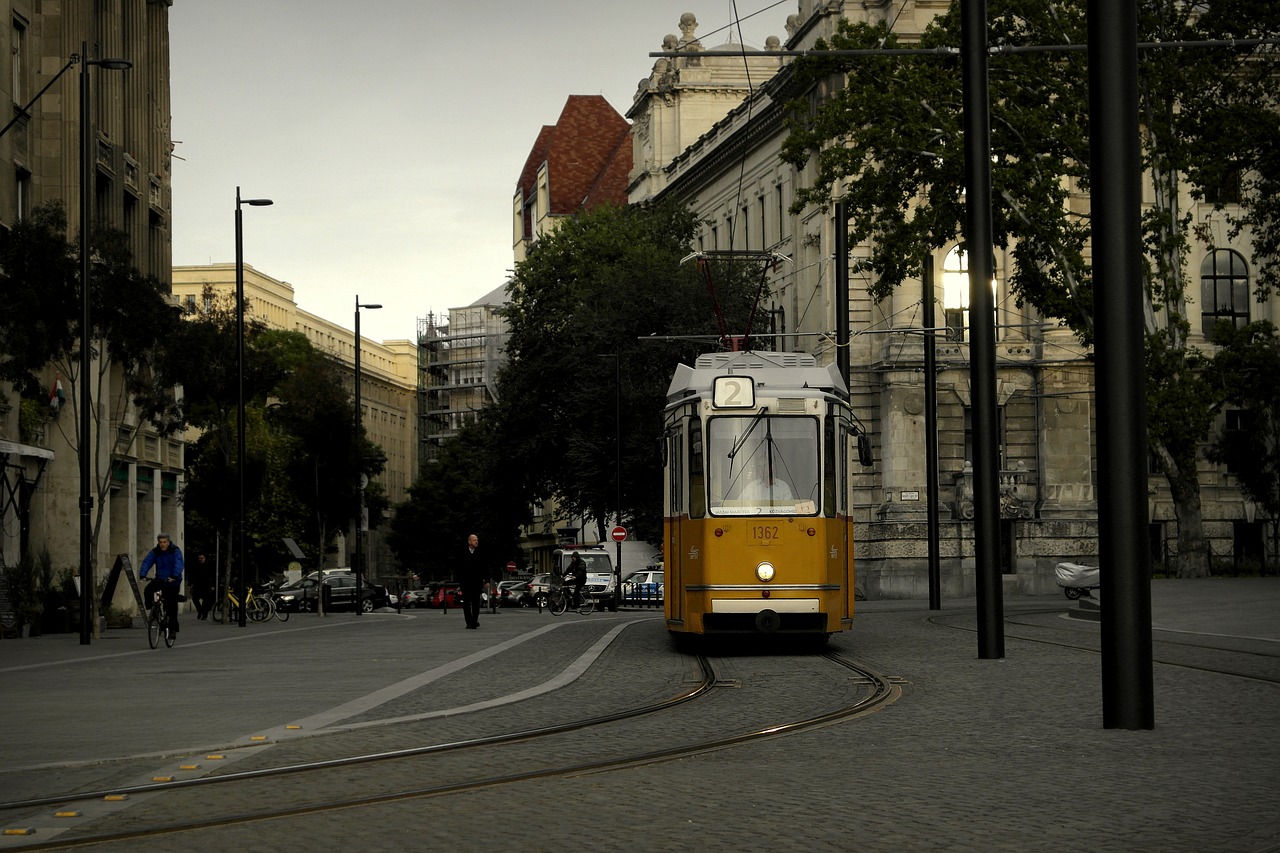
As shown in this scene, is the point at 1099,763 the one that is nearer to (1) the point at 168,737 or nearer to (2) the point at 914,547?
(1) the point at 168,737

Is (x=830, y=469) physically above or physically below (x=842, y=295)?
below

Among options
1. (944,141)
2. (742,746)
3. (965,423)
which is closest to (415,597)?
(965,423)

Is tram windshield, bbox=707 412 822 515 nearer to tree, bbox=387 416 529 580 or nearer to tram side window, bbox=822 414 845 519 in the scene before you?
tram side window, bbox=822 414 845 519

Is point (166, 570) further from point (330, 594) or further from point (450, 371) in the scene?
point (450, 371)

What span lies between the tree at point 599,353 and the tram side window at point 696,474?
37661 millimetres

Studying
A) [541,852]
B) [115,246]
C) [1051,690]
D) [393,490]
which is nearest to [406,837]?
[541,852]

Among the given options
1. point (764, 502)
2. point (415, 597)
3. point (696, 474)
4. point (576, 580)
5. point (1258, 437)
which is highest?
point (1258, 437)

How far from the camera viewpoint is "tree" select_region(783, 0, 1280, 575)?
38.0 m

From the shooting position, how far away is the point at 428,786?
10039mm

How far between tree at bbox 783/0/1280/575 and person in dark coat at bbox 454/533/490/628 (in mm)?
9733

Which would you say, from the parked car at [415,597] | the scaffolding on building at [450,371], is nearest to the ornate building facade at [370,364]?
the scaffolding on building at [450,371]

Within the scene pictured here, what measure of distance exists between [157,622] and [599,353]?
125 feet

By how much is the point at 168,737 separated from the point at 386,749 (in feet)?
6.16

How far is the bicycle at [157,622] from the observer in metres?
28.4
